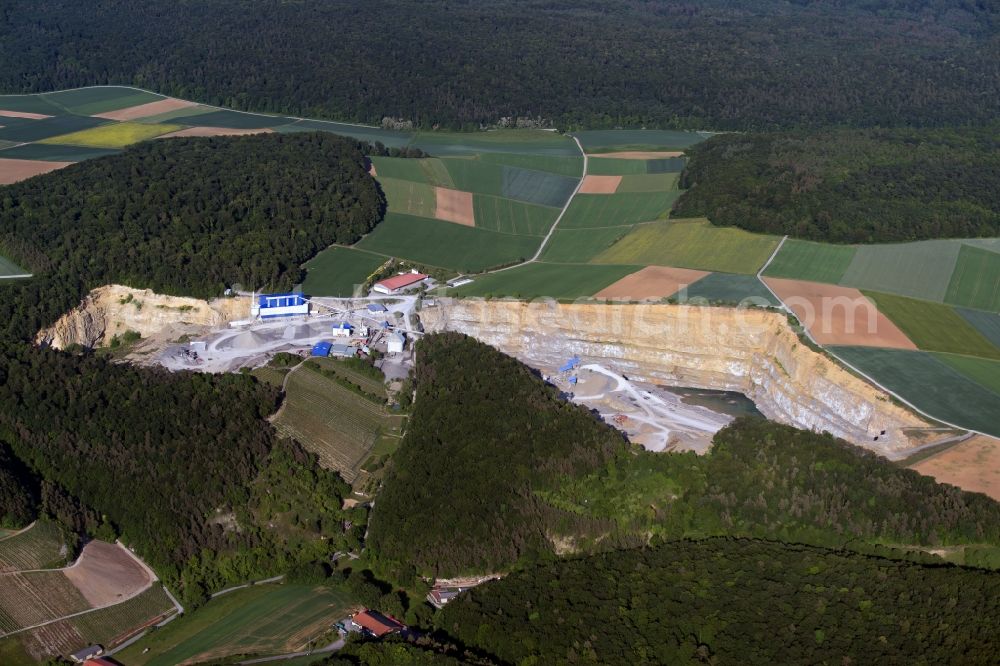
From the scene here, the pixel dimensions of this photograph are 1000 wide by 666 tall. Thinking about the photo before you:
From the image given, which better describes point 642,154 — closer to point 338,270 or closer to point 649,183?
point 649,183

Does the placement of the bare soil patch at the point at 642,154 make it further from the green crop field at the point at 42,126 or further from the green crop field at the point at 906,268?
the green crop field at the point at 42,126

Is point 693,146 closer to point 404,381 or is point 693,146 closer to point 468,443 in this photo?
point 404,381

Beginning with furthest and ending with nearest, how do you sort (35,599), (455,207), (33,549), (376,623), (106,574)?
(455,207) → (106,574) → (33,549) → (35,599) → (376,623)

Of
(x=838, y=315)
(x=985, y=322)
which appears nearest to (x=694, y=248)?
(x=838, y=315)

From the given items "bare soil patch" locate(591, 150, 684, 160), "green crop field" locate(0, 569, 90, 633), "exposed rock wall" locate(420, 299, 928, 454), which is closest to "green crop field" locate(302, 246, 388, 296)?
"exposed rock wall" locate(420, 299, 928, 454)

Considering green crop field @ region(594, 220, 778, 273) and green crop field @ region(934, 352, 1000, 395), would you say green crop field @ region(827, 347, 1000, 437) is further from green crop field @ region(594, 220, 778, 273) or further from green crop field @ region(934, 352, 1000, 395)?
green crop field @ region(594, 220, 778, 273)

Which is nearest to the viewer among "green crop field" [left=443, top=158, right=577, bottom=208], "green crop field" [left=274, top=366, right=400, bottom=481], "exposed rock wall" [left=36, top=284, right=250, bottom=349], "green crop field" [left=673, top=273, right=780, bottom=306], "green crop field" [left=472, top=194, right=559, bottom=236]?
"green crop field" [left=274, top=366, right=400, bottom=481]
